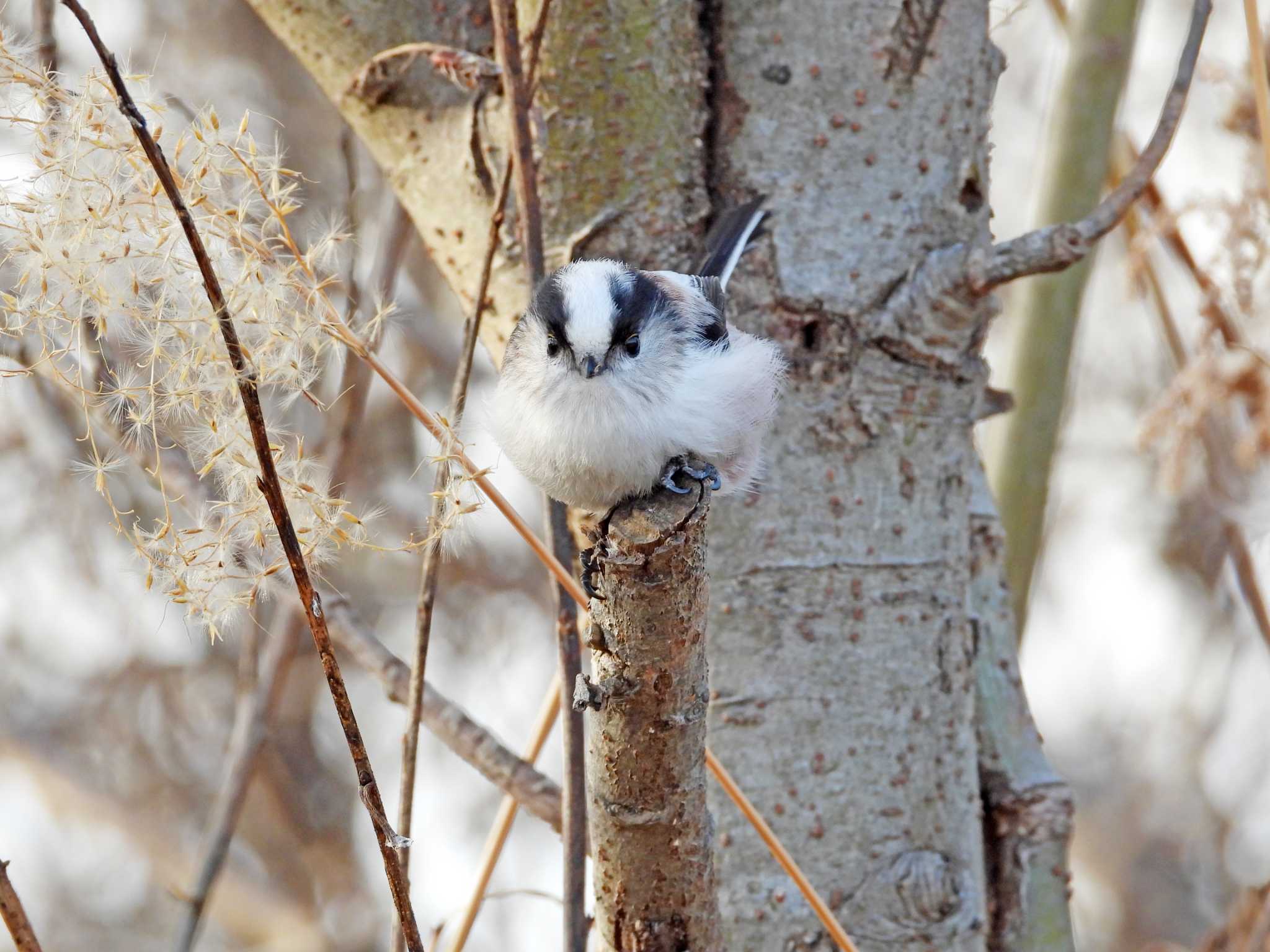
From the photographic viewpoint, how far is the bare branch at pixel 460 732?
139cm

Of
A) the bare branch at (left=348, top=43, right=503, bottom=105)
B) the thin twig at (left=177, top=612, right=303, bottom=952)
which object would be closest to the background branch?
the bare branch at (left=348, top=43, right=503, bottom=105)

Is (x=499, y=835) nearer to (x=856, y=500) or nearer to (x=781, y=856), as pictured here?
(x=781, y=856)

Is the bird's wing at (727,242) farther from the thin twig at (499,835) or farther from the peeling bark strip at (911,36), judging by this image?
the thin twig at (499,835)

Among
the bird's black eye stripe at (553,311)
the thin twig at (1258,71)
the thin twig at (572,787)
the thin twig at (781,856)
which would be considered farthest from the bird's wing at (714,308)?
the thin twig at (1258,71)

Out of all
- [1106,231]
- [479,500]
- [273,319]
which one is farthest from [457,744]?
[1106,231]

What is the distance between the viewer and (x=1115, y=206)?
133 centimetres

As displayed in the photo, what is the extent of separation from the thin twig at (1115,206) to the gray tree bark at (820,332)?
0.28 feet

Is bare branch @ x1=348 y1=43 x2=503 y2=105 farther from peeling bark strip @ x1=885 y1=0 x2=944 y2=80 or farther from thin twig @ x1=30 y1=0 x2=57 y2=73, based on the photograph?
peeling bark strip @ x1=885 y1=0 x2=944 y2=80

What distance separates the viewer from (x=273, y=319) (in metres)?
0.92

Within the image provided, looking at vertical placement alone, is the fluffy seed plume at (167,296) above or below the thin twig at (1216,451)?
below

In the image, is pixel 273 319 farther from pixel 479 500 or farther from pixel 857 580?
pixel 857 580

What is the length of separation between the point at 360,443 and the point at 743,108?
2.46 meters

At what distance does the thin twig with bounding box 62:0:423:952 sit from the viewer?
29.5 inches

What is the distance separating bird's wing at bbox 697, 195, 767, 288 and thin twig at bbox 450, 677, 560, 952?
529mm
